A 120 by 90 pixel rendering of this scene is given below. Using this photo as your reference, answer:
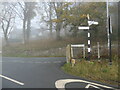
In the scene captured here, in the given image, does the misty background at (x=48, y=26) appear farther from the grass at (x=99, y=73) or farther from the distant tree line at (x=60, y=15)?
the grass at (x=99, y=73)

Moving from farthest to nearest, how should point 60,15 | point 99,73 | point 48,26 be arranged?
point 60,15 < point 48,26 < point 99,73

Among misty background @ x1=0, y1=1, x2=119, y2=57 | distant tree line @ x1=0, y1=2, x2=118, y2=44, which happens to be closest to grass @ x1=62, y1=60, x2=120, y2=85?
misty background @ x1=0, y1=1, x2=119, y2=57

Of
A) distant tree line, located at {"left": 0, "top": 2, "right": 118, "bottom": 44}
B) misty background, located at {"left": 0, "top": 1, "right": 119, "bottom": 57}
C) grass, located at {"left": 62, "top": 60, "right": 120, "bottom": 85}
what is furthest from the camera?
distant tree line, located at {"left": 0, "top": 2, "right": 118, "bottom": 44}

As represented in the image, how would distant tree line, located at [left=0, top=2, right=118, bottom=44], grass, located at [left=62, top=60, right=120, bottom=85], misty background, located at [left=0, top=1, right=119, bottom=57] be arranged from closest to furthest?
grass, located at [left=62, top=60, right=120, bottom=85] < misty background, located at [left=0, top=1, right=119, bottom=57] < distant tree line, located at [left=0, top=2, right=118, bottom=44]

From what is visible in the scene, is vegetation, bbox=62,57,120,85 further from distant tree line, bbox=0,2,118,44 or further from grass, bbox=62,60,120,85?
distant tree line, bbox=0,2,118,44

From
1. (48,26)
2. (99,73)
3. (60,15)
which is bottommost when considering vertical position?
(99,73)

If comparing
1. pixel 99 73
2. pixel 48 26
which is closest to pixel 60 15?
pixel 48 26

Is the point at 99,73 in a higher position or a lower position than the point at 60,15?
lower

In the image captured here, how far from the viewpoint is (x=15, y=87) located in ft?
14.4

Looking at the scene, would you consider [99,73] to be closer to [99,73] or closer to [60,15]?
[99,73]

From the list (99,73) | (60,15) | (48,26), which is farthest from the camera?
(60,15)

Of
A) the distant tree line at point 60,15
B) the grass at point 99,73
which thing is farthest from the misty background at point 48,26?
the grass at point 99,73

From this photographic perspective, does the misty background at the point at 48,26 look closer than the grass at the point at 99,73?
No

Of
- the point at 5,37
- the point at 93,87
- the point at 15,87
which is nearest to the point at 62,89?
the point at 93,87
